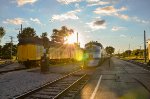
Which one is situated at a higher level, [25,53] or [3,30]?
[3,30]

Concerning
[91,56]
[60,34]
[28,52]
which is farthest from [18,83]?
[60,34]

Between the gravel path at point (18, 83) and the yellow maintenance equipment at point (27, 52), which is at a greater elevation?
the yellow maintenance equipment at point (27, 52)

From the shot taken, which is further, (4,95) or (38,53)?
(38,53)

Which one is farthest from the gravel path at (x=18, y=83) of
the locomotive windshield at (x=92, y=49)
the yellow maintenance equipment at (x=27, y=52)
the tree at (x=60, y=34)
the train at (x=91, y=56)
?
the tree at (x=60, y=34)

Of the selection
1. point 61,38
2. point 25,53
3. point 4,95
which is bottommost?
point 4,95

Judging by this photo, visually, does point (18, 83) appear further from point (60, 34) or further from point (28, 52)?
point (60, 34)

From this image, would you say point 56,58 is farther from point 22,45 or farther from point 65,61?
point 22,45

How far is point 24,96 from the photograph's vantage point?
491 inches

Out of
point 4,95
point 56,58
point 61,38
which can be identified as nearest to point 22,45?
point 56,58

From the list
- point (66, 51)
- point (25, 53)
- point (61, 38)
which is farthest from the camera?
point (61, 38)

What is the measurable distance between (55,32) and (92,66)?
10993cm

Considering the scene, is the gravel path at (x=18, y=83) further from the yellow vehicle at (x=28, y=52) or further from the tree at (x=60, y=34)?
the tree at (x=60, y=34)

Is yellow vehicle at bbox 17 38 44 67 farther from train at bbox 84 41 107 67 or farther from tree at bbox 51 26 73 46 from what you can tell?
tree at bbox 51 26 73 46

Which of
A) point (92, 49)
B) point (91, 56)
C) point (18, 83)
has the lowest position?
point (18, 83)
